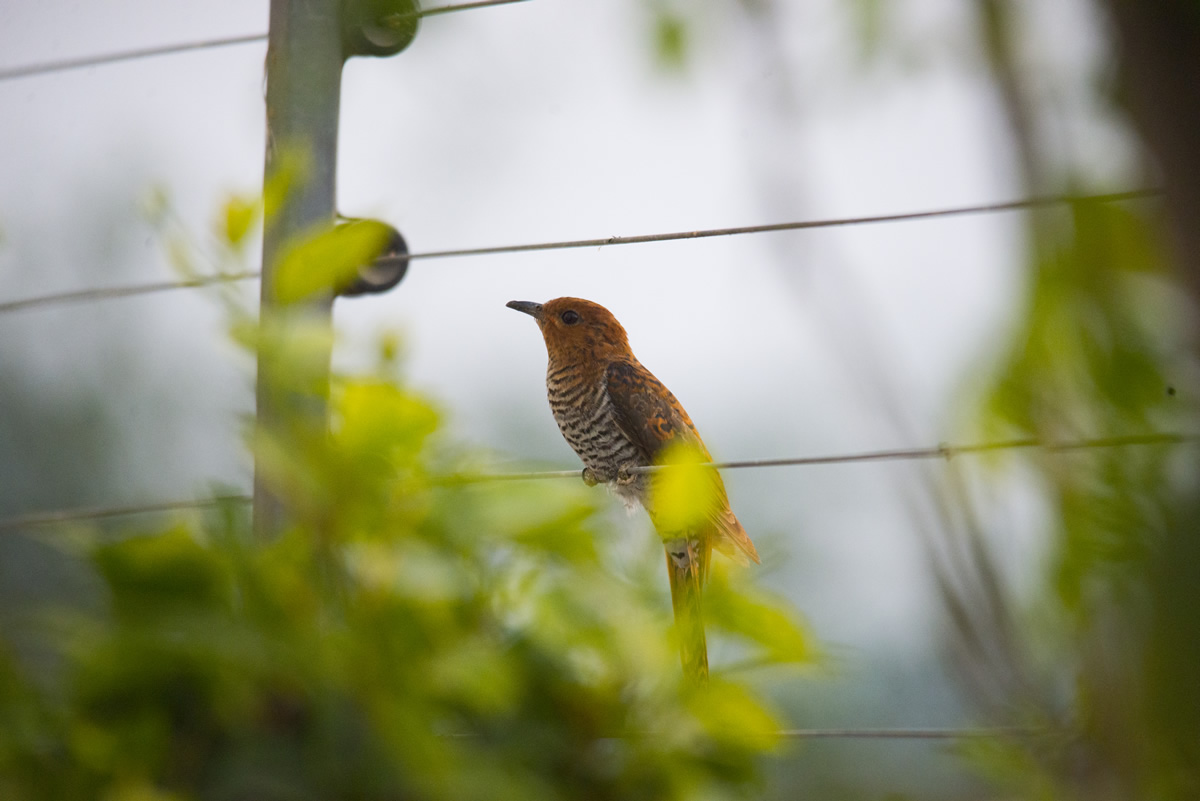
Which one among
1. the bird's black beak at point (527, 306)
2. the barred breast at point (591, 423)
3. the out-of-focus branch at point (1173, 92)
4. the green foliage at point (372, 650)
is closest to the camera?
the out-of-focus branch at point (1173, 92)

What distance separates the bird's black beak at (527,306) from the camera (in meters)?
2.15

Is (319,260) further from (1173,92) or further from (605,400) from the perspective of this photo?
(605,400)

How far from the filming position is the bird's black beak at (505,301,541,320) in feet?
7.07

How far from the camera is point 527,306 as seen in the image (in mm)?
2195

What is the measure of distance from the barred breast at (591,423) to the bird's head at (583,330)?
51mm

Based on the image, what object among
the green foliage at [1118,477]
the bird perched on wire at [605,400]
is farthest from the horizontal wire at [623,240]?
the bird perched on wire at [605,400]

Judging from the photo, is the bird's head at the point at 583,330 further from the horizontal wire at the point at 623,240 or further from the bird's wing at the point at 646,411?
the horizontal wire at the point at 623,240

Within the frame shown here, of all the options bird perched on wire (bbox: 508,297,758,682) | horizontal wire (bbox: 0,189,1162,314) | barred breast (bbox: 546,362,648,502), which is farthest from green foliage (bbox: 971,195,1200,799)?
barred breast (bbox: 546,362,648,502)

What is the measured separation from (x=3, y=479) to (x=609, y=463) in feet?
4.79

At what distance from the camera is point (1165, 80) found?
1.16ft

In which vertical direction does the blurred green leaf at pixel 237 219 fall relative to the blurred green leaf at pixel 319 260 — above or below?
above

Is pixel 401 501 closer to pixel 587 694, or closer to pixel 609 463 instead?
pixel 587 694

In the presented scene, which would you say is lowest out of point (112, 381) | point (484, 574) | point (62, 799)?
point (62, 799)

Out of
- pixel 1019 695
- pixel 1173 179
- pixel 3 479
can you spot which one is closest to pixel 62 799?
pixel 1019 695
